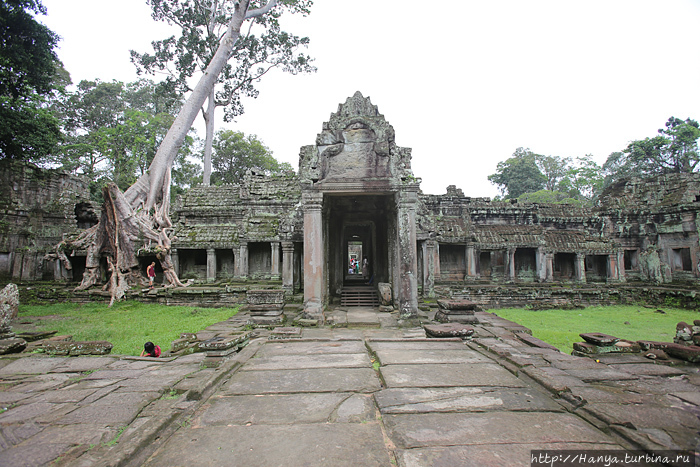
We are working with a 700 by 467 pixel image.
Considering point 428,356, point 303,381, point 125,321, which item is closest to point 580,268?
point 428,356

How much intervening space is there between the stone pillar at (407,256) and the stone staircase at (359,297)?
246 cm

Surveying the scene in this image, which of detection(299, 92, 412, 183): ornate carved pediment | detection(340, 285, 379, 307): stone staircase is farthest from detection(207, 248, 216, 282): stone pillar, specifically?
detection(299, 92, 412, 183): ornate carved pediment

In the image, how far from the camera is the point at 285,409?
304 cm

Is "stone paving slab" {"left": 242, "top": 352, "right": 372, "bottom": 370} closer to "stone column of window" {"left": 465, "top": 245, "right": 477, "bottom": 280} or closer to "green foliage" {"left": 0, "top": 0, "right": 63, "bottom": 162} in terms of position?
"stone column of window" {"left": 465, "top": 245, "right": 477, "bottom": 280}

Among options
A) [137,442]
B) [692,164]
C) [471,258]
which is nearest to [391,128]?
[137,442]

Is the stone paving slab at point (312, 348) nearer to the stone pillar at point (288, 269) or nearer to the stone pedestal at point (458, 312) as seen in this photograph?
the stone pedestal at point (458, 312)

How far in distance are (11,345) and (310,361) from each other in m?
5.07

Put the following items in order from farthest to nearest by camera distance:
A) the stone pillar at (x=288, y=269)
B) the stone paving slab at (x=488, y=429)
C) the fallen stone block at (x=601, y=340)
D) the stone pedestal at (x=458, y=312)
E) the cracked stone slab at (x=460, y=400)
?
the stone pillar at (x=288, y=269)
the stone pedestal at (x=458, y=312)
the fallen stone block at (x=601, y=340)
the cracked stone slab at (x=460, y=400)
the stone paving slab at (x=488, y=429)

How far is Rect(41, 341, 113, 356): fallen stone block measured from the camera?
A: 5371 millimetres

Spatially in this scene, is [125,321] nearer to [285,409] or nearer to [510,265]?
[285,409]

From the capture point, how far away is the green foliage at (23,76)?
1442 centimetres

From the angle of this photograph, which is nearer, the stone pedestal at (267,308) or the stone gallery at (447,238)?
the stone pedestal at (267,308)

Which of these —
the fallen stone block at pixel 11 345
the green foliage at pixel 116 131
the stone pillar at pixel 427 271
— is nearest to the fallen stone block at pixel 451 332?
the stone pillar at pixel 427 271

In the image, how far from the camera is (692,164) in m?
27.1
